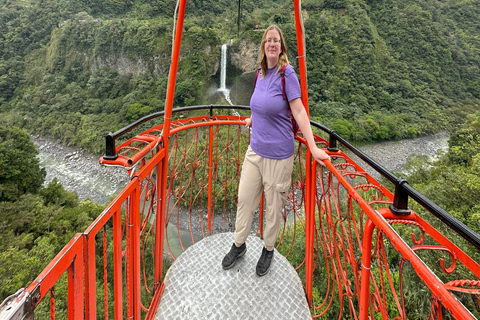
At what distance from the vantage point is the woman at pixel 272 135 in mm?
1417

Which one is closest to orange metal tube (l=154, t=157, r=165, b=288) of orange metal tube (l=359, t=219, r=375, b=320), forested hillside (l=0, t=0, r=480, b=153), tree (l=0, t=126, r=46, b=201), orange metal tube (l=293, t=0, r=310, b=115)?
orange metal tube (l=293, t=0, r=310, b=115)

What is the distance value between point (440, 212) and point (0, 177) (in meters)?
15.1

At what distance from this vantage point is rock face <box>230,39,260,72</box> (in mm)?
25047

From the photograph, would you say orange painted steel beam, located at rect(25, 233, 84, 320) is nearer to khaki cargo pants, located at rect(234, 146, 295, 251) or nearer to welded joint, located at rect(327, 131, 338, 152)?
khaki cargo pants, located at rect(234, 146, 295, 251)

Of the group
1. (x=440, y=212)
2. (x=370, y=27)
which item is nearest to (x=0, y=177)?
(x=440, y=212)

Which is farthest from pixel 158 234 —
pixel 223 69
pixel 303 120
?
pixel 223 69

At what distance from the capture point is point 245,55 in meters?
25.4

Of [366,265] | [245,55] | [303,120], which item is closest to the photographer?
[366,265]

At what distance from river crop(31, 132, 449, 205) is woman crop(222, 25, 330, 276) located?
54.4 ft

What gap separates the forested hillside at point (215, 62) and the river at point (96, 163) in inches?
42.5

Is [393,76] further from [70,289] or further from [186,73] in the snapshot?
[70,289]

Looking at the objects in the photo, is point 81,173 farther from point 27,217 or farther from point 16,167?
point 27,217

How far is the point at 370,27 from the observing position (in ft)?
110

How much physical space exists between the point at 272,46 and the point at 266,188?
886 mm
